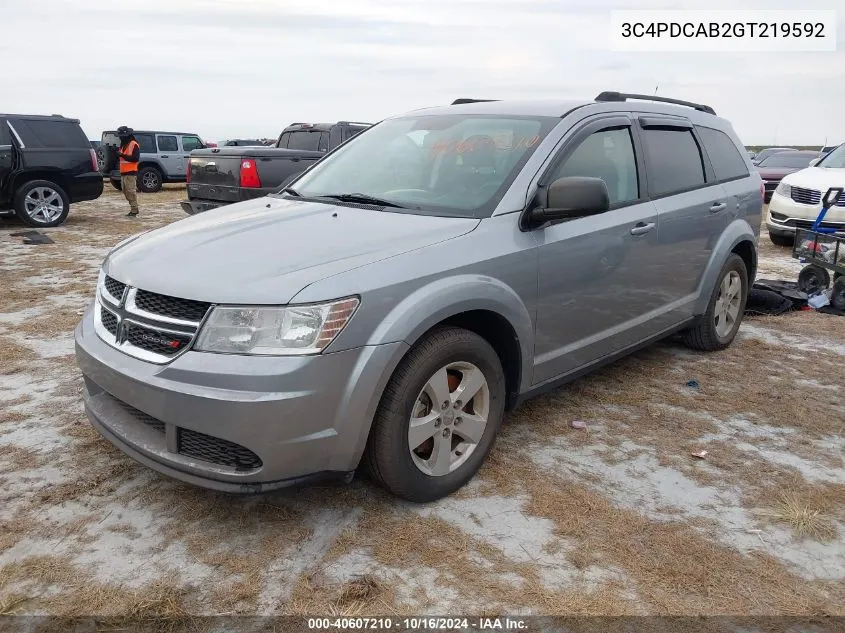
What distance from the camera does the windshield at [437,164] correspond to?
3.38 metres

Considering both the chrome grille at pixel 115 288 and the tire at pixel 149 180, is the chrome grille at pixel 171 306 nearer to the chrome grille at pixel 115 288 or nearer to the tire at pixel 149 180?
the chrome grille at pixel 115 288

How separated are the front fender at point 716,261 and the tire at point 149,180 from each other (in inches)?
719

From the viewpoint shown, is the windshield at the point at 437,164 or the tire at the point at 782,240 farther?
the tire at the point at 782,240

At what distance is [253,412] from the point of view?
2.45 meters

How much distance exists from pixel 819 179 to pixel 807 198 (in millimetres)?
359

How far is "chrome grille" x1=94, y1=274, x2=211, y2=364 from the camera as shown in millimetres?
2592

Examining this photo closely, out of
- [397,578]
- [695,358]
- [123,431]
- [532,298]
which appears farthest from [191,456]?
[695,358]

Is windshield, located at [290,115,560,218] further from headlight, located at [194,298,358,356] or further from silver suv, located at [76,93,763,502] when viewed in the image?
headlight, located at [194,298,358,356]

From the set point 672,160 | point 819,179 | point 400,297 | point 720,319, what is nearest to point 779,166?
point 819,179

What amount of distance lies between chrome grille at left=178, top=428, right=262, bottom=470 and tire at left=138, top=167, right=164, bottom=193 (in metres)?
19.0

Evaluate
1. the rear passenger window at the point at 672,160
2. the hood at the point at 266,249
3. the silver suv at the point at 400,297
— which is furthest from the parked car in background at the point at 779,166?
the hood at the point at 266,249

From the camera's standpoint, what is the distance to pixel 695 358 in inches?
203

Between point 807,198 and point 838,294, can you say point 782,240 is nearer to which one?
point 807,198

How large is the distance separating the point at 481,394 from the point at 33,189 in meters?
11.1
